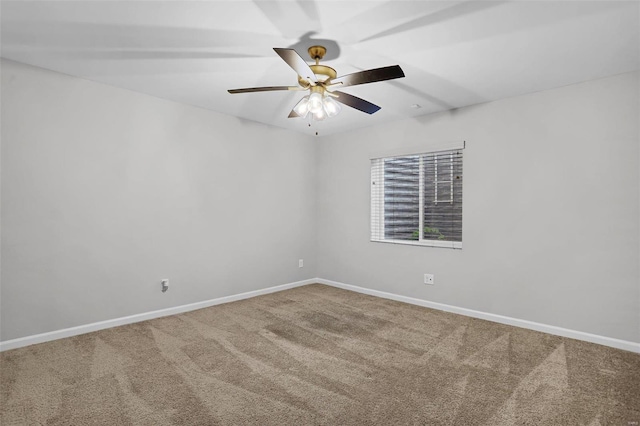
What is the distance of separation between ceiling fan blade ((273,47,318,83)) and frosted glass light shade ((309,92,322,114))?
0.13 m

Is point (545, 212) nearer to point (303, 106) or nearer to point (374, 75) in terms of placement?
point (374, 75)

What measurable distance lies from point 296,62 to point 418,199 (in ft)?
9.07

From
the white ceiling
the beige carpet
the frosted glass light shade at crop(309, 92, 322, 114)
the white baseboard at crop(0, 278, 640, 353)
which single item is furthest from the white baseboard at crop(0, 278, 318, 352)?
the frosted glass light shade at crop(309, 92, 322, 114)

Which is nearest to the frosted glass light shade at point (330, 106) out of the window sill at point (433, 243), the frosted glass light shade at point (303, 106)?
the frosted glass light shade at point (303, 106)

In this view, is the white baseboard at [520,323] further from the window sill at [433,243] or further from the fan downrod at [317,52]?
the fan downrod at [317,52]

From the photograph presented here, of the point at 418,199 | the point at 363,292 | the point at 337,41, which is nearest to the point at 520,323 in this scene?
the point at 418,199

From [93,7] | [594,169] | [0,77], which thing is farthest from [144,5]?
[594,169]

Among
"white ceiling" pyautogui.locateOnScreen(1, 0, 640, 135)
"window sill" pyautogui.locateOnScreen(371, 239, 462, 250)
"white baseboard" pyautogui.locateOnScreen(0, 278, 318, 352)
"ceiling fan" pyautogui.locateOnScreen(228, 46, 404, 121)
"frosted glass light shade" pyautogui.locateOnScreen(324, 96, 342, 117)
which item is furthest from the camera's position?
"window sill" pyautogui.locateOnScreen(371, 239, 462, 250)

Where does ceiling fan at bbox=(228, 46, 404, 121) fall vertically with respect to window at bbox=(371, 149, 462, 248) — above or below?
above

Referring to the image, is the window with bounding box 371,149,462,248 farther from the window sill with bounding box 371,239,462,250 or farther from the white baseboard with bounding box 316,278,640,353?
the white baseboard with bounding box 316,278,640,353

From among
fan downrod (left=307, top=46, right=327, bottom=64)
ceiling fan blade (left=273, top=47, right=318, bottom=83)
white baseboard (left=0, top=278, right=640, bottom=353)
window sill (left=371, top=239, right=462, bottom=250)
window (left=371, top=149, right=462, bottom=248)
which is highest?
fan downrod (left=307, top=46, right=327, bottom=64)

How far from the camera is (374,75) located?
221 centimetres

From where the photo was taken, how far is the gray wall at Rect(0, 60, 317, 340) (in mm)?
2891

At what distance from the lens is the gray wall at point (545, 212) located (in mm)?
2924
